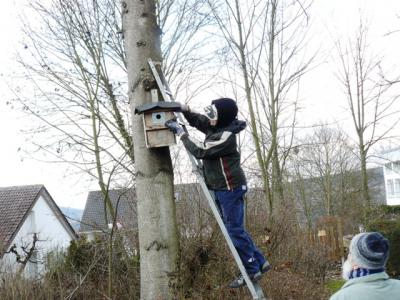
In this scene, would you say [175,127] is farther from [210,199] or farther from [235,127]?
[210,199]

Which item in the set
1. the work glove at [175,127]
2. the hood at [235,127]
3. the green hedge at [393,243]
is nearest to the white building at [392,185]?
the green hedge at [393,243]

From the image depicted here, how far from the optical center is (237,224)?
167 inches

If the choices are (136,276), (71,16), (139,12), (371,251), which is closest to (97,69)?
(71,16)

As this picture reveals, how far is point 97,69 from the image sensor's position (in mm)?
10367

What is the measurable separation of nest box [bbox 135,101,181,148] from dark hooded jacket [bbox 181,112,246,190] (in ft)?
0.56

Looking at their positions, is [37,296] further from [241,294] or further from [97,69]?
[97,69]

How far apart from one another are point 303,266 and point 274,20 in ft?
19.7

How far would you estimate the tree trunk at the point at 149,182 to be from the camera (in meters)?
3.91

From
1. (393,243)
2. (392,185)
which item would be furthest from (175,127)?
(392,185)

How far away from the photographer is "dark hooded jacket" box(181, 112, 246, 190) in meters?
4.18

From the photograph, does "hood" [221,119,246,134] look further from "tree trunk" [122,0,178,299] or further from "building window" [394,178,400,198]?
"building window" [394,178,400,198]

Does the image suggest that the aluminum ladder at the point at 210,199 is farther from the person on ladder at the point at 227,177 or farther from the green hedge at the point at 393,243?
the green hedge at the point at 393,243

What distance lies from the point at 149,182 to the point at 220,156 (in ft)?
2.28

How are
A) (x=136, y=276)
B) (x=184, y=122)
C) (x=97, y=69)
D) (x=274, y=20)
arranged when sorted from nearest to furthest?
(x=184, y=122), (x=136, y=276), (x=97, y=69), (x=274, y=20)
